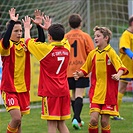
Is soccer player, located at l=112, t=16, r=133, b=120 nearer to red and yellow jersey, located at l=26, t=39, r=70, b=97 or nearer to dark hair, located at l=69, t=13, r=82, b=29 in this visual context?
dark hair, located at l=69, t=13, r=82, b=29

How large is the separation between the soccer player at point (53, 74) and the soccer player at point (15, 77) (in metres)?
0.44

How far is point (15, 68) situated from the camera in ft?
25.2

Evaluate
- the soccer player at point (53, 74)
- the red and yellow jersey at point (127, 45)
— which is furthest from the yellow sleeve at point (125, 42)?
the soccer player at point (53, 74)

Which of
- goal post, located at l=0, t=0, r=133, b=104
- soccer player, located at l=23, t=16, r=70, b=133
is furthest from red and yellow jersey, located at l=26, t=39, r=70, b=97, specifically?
goal post, located at l=0, t=0, r=133, b=104

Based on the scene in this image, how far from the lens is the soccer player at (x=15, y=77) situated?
7551 mm

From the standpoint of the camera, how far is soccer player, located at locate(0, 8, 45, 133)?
755cm

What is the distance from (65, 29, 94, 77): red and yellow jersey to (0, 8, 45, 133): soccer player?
216cm

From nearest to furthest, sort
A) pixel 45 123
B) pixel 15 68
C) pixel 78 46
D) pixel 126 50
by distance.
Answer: pixel 15 68, pixel 78 46, pixel 126 50, pixel 45 123

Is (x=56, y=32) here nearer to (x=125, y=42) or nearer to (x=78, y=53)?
(x=78, y=53)

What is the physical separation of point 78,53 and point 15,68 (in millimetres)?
2444

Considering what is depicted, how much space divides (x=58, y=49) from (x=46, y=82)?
0.45m

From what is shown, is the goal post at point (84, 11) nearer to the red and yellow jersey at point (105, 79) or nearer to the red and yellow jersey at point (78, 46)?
the red and yellow jersey at point (78, 46)

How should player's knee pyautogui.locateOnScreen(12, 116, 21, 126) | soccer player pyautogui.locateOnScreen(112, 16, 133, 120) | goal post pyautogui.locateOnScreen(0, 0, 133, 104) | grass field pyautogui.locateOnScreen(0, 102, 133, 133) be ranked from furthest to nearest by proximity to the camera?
1. goal post pyautogui.locateOnScreen(0, 0, 133, 104)
2. soccer player pyautogui.locateOnScreen(112, 16, 133, 120)
3. grass field pyautogui.locateOnScreen(0, 102, 133, 133)
4. player's knee pyautogui.locateOnScreen(12, 116, 21, 126)

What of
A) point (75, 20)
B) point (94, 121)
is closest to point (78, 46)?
point (75, 20)
